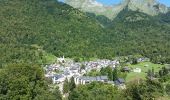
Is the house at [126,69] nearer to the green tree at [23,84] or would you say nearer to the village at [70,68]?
the village at [70,68]

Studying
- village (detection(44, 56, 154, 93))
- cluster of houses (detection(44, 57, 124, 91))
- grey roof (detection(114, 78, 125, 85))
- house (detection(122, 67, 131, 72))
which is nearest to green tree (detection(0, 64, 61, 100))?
grey roof (detection(114, 78, 125, 85))

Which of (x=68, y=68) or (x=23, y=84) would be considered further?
(x=68, y=68)

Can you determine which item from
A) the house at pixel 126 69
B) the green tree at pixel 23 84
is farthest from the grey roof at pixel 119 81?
the green tree at pixel 23 84

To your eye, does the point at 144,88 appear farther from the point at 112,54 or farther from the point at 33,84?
the point at 112,54

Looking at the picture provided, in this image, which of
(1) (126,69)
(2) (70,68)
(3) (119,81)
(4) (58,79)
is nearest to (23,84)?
(3) (119,81)

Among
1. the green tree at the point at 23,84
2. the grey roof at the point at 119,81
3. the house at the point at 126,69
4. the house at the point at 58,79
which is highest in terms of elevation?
the green tree at the point at 23,84

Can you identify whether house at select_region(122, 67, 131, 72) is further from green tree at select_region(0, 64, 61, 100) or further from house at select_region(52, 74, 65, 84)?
green tree at select_region(0, 64, 61, 100)

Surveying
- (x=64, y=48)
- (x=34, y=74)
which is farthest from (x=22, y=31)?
(x=34, y=74)

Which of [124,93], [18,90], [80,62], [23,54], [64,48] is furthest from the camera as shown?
[64,48]

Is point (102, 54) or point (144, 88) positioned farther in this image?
point (102, 54)

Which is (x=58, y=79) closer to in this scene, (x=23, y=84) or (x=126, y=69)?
(x=126, y=69)

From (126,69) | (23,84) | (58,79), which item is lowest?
(58,79)
